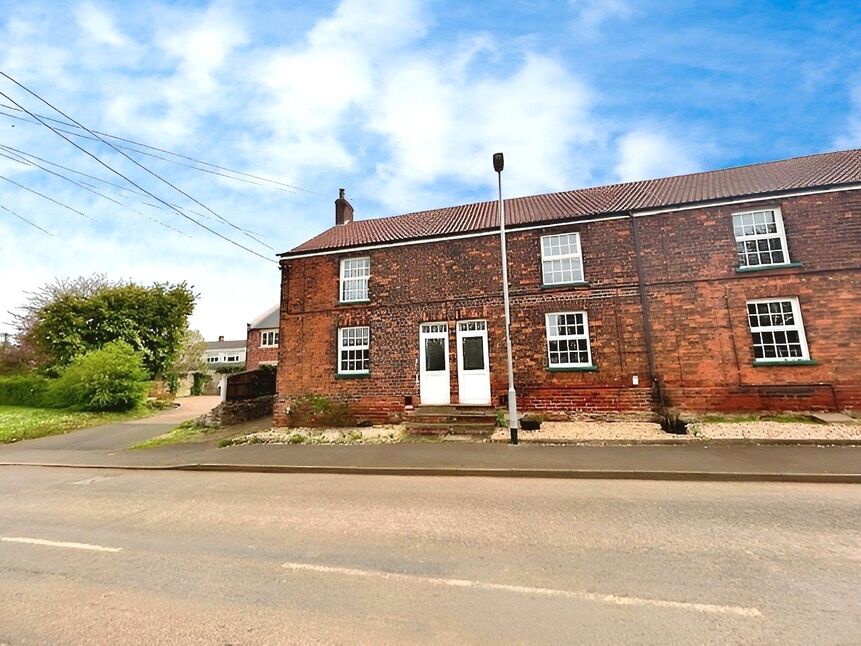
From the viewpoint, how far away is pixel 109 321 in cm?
2375

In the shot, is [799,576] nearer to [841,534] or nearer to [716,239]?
[841,534]

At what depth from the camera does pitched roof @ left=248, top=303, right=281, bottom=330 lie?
132 ft

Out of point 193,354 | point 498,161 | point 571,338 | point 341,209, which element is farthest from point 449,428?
point 193,354

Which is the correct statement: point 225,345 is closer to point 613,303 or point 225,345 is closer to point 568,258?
point 568,258

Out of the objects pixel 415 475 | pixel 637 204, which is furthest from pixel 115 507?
pixel 637 204

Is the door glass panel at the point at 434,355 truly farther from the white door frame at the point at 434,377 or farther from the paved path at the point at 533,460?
the paved path at the point at 533,460

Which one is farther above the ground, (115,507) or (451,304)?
(451,304)

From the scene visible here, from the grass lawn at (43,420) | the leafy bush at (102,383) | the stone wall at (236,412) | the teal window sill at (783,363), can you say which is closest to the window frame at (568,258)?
the teal window sill at (783,363)

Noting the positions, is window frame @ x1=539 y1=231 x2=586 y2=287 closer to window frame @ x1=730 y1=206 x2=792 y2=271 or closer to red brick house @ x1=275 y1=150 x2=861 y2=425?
red brick house @ x1=275 y1=150 x2=861 y2=425

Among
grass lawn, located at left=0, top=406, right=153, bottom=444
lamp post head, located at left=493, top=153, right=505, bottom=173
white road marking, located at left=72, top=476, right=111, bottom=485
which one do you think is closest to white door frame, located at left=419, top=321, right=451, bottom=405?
lamp post head, located at left=493, top=153, right=505, bottom=173

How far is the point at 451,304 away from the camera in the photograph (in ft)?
42.1

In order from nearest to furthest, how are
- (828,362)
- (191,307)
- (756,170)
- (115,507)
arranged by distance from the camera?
(115,507), (828,362), (756,170), (191,307)

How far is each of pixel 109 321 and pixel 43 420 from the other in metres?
8.23

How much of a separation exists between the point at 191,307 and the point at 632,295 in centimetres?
2747
